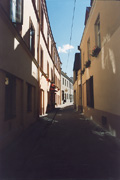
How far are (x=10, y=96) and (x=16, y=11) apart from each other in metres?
3.03

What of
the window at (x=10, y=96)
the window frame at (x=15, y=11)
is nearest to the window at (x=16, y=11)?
the window frame at (x=15, y=11)

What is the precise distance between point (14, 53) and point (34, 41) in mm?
4043

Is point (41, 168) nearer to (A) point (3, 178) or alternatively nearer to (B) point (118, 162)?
(A) point (3, 178)

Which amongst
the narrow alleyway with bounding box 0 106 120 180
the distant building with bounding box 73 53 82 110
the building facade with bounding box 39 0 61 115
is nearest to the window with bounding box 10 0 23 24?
the narrow alleyway with bounding box 0 106 120 180

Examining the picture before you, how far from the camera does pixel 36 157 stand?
11.6 feet

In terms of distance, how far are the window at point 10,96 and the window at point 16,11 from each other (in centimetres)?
193

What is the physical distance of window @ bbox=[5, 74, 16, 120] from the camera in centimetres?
477

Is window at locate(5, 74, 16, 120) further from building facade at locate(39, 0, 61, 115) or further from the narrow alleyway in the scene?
building facade at locate(39, 0, 61, 115)

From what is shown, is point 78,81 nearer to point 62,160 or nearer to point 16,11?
point 16,11

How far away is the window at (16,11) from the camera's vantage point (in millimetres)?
4935

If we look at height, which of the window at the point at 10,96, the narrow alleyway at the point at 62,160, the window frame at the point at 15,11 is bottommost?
the narrow alleyway at the point at 62,160

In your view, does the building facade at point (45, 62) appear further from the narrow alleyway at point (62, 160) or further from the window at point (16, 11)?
the narrow alleyway at point (62, 160)

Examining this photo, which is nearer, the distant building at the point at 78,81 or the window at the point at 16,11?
the window at the point at 16,11

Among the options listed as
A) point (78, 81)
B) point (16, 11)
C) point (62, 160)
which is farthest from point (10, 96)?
point (78, 81)
